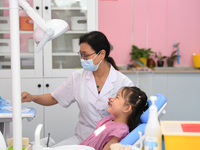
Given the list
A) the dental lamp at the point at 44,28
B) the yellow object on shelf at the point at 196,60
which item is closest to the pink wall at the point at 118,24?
the yellow object on shelf at the point at 196,60

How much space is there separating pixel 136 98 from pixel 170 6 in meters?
2.71

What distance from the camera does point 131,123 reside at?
1689 mm

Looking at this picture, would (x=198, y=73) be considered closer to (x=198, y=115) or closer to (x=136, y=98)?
(x=198, y=115)

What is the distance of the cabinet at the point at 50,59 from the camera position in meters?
3.20

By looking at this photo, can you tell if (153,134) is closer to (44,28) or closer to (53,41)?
(44,28)

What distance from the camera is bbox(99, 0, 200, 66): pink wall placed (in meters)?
4.00

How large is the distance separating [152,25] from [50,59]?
1.64m

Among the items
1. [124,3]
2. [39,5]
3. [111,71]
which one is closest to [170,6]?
[124,3]

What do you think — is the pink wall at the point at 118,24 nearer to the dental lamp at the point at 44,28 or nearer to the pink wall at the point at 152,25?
the pink wall at the point at 152,25

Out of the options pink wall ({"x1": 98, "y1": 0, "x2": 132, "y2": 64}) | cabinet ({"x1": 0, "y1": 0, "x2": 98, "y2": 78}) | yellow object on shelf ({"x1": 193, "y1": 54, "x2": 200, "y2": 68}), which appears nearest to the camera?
cabinet ({"x1": 0, "y1": 0, "x2": 98, "y2": 78})

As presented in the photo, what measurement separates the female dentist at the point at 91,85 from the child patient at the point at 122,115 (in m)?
0.28

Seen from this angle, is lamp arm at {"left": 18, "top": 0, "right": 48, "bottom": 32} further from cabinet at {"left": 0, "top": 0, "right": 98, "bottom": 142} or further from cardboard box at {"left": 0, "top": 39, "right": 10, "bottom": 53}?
cardboard box at {"left": 0, "top": 39, "right": 10, "bottom": 53}

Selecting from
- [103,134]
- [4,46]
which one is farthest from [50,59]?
[103,134]

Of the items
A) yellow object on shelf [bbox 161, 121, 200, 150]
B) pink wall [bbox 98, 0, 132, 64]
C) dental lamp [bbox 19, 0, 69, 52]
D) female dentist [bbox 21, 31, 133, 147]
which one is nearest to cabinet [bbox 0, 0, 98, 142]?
pink wall [bbox 98, 0, 132, 64]
